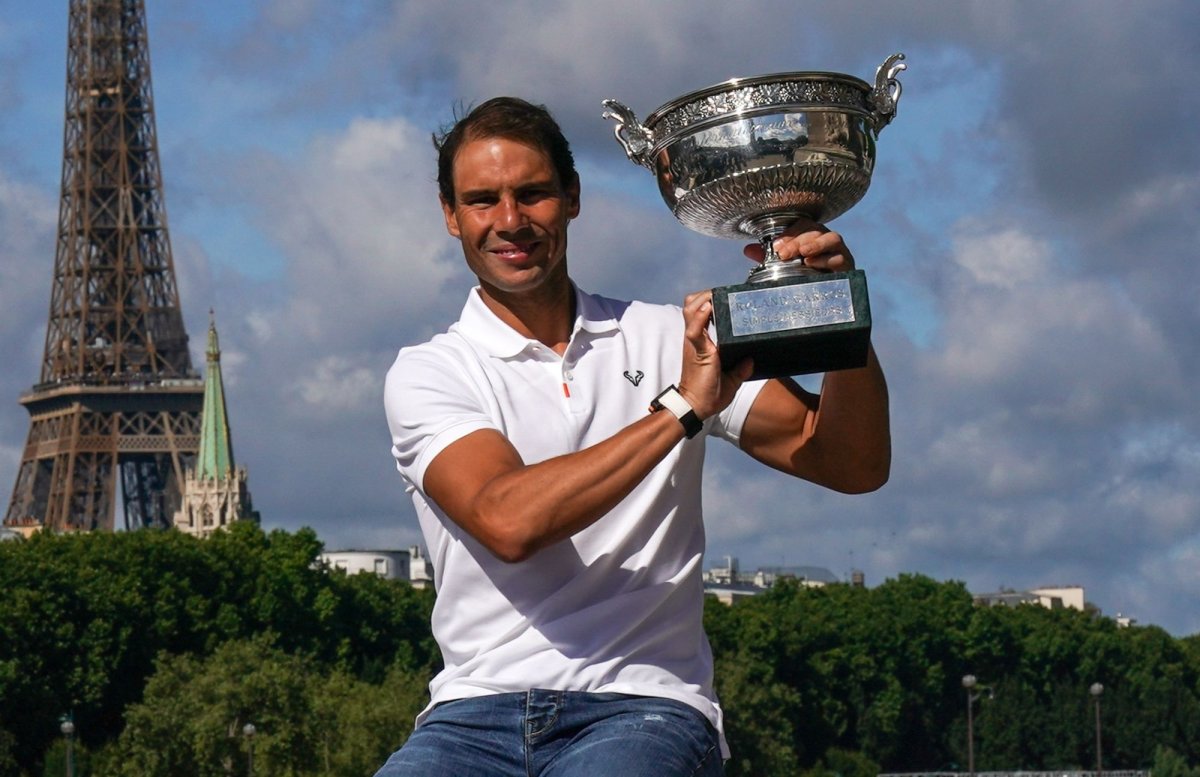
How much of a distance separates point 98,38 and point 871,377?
393 ft

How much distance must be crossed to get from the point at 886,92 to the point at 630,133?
74 centimetres

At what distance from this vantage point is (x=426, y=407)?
6.20 m

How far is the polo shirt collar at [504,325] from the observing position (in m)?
6.35

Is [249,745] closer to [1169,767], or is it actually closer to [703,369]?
[703,369]

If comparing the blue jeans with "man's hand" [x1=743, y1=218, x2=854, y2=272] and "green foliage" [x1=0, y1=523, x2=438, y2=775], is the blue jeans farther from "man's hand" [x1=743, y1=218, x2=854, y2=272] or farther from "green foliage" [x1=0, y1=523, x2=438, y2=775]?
"green foliage" [x1=0, y1=523, x2=438, y2=775]

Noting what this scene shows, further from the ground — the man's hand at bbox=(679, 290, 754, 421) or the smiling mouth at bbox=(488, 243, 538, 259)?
the smiling mouth at bbox=(488, 243, 538, 259)

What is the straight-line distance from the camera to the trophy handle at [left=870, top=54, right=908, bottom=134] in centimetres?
669

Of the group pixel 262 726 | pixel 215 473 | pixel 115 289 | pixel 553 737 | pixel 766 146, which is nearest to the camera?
pixel 553 737

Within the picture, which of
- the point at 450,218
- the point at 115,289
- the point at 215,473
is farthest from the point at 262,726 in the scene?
the point at 215,473

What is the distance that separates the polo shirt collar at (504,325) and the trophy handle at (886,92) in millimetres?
957

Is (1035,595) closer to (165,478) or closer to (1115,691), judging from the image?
(1115,691)

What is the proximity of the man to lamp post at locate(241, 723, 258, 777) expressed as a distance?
4499cm

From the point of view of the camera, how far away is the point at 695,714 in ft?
19.5

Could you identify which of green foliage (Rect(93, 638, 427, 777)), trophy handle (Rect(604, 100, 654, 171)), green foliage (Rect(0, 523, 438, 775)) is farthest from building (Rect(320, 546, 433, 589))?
trophy handle (Rect(604, 100, 654, 171))
